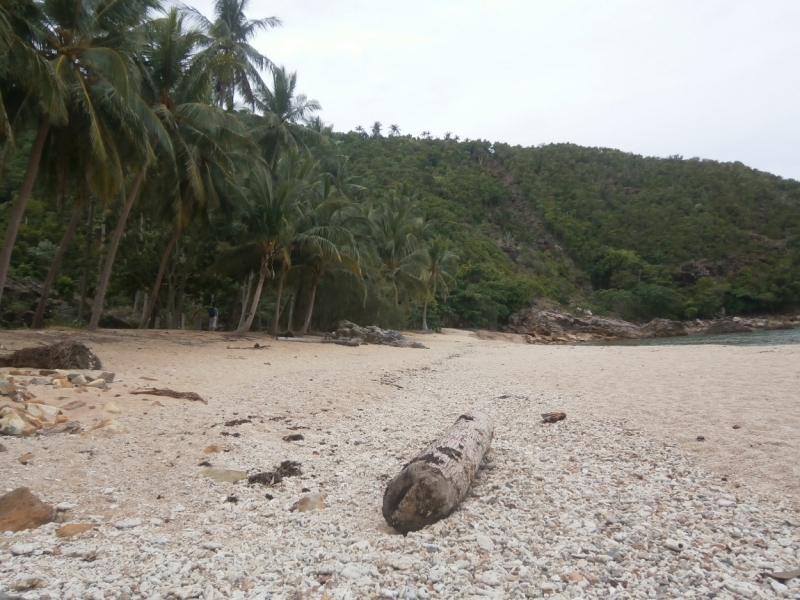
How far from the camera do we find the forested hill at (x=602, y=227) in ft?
171

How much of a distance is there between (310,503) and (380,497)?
0.56m

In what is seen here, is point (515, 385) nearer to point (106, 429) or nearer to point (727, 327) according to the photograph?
point (106, 429)

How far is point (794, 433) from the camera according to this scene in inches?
205

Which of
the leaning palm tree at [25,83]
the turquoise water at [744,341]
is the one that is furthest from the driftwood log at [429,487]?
the turquoise water at [744,341]

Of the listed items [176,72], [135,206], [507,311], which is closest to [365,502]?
[176,72]

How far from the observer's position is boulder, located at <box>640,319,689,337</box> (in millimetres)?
45312

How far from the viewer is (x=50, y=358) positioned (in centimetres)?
802

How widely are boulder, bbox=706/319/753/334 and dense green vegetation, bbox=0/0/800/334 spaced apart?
20.4ft

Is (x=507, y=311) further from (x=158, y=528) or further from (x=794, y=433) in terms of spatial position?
(x=158, y=528)

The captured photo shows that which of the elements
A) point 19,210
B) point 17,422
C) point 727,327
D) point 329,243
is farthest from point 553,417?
point 727,327

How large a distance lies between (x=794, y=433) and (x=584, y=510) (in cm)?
310

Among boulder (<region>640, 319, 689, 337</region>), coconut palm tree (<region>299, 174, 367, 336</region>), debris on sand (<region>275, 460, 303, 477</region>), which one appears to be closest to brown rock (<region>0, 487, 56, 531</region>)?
debris on sand (<region>275, 460, 303, 477</region>)

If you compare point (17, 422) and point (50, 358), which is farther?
point (50, 358)

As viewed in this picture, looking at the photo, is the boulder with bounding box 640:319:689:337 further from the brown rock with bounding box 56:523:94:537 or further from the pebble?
the brown rock with bounding box 56:523:94:537
